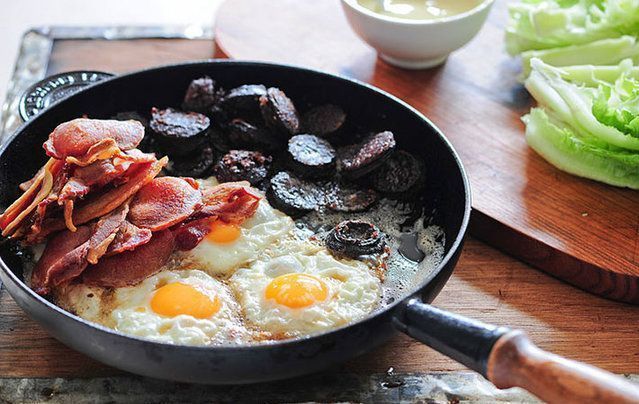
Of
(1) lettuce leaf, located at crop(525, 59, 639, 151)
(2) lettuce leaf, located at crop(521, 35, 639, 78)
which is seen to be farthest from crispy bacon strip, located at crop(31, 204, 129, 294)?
(2) lettuce leaf, located at crop(521, 35, 639, 78)

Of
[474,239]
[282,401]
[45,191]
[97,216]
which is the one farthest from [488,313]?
[45,191]

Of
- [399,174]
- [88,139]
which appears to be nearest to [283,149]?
[399,174]

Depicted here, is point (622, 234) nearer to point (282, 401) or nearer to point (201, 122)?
point (282, 401)

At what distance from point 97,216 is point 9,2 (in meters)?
3.08

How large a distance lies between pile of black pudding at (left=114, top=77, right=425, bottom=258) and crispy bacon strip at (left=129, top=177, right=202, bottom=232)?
1.07 ft

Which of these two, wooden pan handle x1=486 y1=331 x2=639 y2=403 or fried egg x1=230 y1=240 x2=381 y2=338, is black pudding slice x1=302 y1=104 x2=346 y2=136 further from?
wooden pan handle x1=486 y1=331 x2=639 y2=403

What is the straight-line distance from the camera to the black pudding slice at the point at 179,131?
10.5 ft

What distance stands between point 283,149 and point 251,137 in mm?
146

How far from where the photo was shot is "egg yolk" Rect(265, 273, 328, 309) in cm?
254

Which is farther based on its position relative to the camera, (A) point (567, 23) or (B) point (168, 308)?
(A) point (567, 23)

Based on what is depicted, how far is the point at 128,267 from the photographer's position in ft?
8.64

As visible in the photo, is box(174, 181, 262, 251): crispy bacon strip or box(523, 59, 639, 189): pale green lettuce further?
box(523, 59, 639, 189): pale green lettuce

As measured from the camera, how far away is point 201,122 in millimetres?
3256

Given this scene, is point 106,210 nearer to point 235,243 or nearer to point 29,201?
point 29,201
